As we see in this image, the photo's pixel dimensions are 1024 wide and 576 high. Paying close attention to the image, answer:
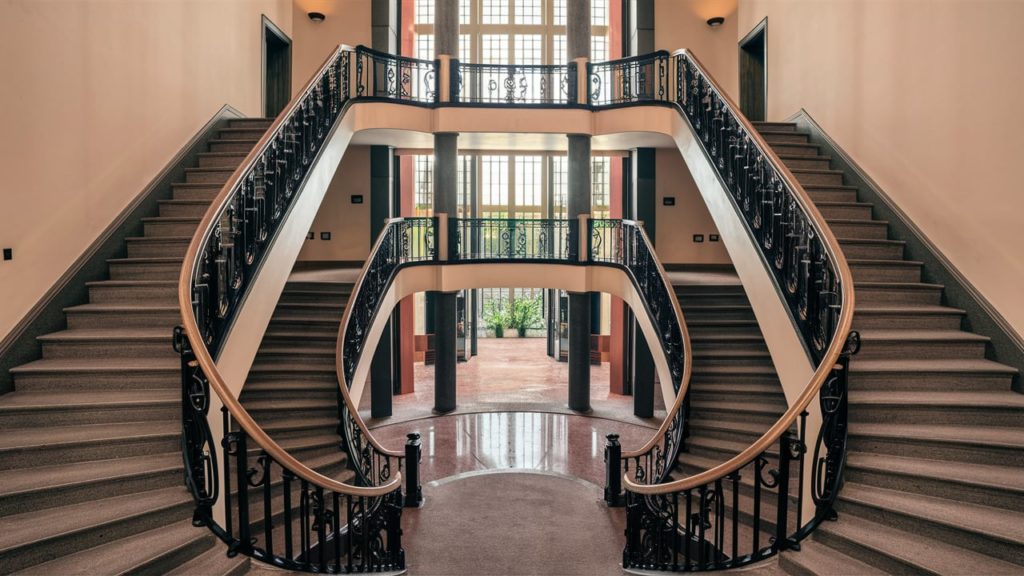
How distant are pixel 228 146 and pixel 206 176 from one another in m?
0.95

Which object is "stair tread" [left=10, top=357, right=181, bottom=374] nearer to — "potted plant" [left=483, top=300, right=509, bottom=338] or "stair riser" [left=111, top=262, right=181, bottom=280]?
"stair riser" [left=111, top=262, right=181, bottom=280]

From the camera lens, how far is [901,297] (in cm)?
611

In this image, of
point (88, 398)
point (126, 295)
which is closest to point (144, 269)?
point (126, 295)

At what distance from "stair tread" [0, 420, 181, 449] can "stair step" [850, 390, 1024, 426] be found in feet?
15.9

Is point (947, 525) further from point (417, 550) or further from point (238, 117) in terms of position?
point (238, 117)

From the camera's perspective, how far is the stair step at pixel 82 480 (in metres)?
3.86

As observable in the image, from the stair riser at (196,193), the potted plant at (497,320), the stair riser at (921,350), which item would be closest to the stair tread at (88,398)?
the stair riser at (196,193)

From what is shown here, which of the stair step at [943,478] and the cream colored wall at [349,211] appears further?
the cream colored wall at [349,211]

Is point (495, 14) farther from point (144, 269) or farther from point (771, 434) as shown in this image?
point (771, 434)

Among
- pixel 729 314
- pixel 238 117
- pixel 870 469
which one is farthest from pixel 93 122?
pixel 729 314

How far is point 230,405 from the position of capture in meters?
3.85

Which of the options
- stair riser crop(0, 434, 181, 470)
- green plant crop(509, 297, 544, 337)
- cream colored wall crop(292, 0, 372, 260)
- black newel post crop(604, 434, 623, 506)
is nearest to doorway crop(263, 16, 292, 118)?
cream colored wall crop(292, 0, 372, 260)

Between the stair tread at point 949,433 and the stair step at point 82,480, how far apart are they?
4.64 metres

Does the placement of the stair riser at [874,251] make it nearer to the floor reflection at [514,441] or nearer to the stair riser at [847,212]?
the stair riser at [847,212]
